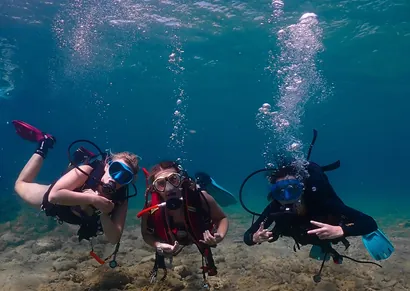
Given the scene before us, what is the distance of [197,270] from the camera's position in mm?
7410

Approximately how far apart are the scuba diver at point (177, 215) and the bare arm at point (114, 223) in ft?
1.21

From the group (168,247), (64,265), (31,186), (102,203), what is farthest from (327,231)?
(64,265)

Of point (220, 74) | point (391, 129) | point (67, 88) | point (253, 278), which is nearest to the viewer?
point (253, 278)

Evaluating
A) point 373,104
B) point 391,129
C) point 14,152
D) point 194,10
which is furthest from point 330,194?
point 14,152

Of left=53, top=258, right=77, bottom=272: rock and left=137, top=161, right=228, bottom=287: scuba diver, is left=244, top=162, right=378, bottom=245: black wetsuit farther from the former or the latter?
left=53, top=258, right=77, bottom=272: rock

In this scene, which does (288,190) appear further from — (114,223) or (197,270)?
(197,270)

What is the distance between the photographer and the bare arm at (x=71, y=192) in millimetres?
4664

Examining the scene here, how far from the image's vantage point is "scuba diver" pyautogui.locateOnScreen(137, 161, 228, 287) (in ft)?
15.5

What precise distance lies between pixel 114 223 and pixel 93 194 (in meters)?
0.66

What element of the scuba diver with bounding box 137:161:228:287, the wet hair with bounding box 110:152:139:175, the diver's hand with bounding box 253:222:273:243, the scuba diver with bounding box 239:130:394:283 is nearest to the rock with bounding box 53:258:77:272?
the scuba diver with bounding box 137:161:228:287

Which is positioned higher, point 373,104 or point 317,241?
point 373,104

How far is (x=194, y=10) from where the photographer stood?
2067 centimetres

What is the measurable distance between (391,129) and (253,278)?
316 feet

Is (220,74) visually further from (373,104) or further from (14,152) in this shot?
(14,152)
